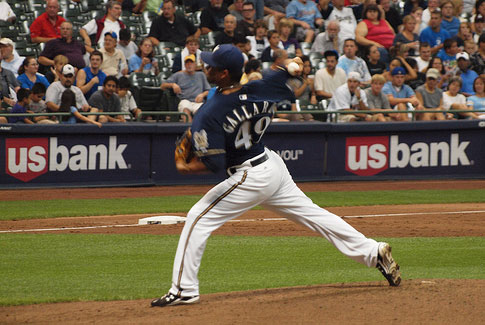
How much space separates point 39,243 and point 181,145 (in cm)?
430

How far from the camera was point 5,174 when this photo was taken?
1427cm

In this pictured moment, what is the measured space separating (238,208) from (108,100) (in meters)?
9.54

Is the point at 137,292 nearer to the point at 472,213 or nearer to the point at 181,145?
the point at 181,145

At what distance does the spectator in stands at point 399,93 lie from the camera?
16.9 m

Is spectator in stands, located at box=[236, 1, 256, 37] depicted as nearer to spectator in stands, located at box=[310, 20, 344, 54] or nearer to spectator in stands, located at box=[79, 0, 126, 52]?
spectator in stands, located at box=[310, 20, 344, 54]

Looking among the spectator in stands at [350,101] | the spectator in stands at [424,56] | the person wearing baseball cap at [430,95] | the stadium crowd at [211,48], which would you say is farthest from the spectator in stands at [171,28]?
the spectator in stands at [424,56]

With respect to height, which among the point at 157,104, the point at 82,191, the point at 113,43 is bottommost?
the point at 82,191

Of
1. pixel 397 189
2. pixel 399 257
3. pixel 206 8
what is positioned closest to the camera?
pixel 399 257

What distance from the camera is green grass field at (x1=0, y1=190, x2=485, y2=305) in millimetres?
7129

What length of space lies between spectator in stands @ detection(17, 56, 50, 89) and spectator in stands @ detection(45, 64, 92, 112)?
0.36 m

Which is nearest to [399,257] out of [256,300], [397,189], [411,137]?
[256,300]

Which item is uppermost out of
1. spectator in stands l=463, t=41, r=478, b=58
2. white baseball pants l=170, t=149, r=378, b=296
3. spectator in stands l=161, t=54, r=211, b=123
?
spectator in stands l=463, t=41, r=478, b=58

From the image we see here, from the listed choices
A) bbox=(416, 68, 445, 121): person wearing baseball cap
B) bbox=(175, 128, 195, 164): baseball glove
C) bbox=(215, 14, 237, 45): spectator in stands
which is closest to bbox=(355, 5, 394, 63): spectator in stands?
bbox=(416, 68, 445, 121): person wearing baseball cap

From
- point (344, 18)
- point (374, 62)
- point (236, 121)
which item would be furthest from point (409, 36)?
point (236, 121)
